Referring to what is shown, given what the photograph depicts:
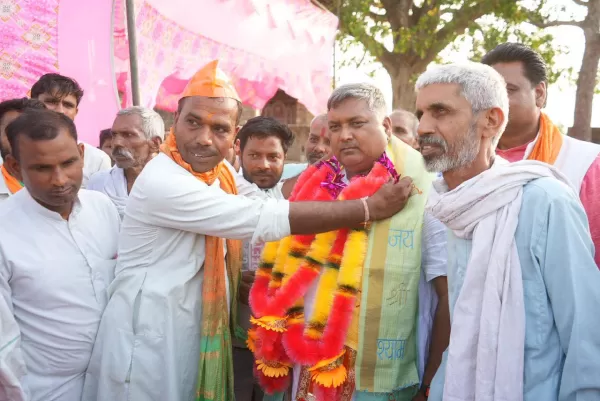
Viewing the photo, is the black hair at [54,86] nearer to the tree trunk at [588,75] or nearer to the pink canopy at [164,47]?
the pink canopy at [164,47]

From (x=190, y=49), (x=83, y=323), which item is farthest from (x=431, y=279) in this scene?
(x=190, y=49)

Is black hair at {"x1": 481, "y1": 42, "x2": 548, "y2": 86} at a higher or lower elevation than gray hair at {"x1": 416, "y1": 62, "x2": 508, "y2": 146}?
higher

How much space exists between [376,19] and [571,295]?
A: 14.1m

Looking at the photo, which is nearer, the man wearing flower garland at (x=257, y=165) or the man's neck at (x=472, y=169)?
the man's neck at (x=472, y=169)

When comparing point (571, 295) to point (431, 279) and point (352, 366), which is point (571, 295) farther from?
point (352, 366)

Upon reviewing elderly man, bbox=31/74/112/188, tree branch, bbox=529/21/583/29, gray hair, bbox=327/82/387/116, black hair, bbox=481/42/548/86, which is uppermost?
tree branch, bbox=529/21/583/29

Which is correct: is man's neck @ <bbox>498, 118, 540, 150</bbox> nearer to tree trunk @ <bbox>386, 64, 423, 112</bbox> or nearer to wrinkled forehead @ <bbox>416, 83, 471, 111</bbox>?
wrinkled forehead @ <bbox>416, 83, 471, 111</bbox>

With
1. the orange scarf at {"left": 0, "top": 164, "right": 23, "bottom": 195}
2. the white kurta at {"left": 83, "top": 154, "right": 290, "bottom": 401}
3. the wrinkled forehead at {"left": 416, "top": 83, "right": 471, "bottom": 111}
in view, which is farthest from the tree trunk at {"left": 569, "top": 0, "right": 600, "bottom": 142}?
the orange scarf at {"left": 0, "top": 164, "right": 23, "bottom": 195}

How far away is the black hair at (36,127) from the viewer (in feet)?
8.13

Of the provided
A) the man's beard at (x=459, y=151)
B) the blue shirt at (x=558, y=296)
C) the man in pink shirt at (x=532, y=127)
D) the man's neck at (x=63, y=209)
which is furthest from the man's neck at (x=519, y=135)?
the man's neck at (x=63, y=209)

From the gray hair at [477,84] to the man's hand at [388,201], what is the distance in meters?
0.50

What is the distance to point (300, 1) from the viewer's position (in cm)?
989

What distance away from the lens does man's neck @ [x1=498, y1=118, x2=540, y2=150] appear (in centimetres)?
297

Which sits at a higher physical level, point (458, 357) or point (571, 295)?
point (571, 295)
